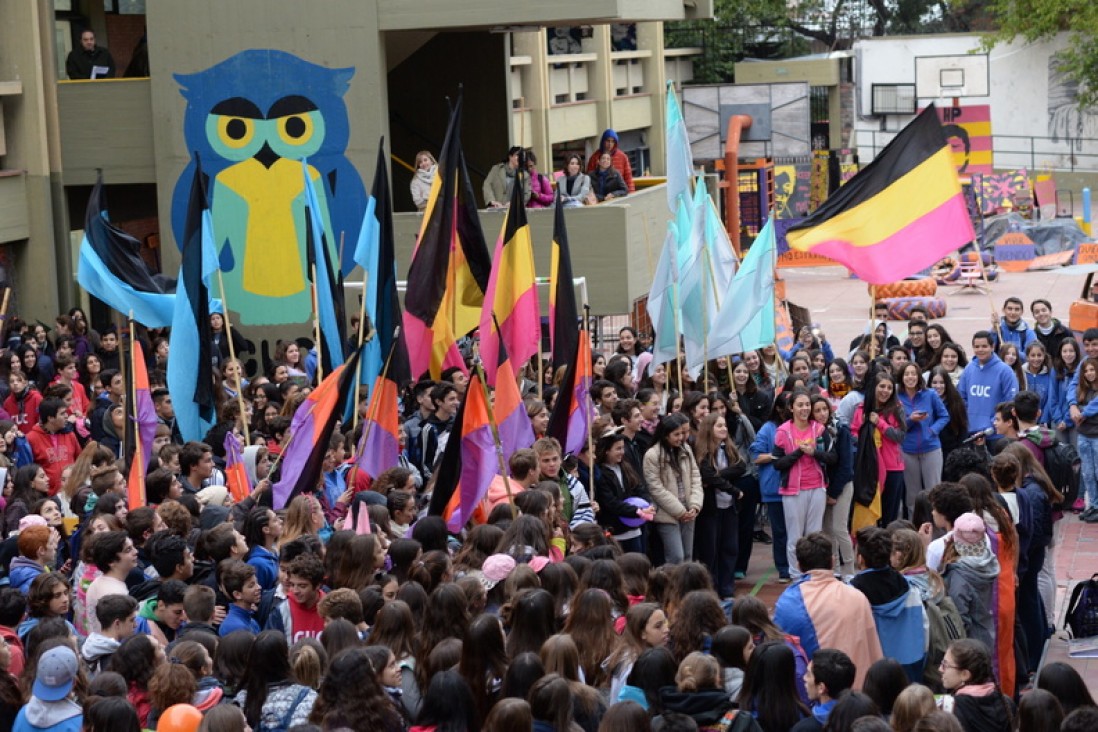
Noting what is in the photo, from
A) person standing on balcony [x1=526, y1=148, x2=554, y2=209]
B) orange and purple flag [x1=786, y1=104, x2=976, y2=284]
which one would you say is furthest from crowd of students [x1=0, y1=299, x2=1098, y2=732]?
person standing on balcony [x1=526, y1=148, x2=554, y2=209]

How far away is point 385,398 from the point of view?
38.1 ft

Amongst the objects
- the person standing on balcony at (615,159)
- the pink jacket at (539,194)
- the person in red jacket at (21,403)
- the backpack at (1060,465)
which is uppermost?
the person standing on balcony at (615,159)

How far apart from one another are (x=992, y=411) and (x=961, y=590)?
217 inches

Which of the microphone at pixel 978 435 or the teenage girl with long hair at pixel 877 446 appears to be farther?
the microphone at pixel 978 435

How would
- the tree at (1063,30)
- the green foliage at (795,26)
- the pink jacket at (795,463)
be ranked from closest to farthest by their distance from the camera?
the pink jacket at (795,463), the green foliage at (795,26), the tree at (1063,30)

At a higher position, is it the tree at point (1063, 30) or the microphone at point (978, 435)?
the tree at point (1063, 30)

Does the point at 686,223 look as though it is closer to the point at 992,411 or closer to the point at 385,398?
the point at 992,411

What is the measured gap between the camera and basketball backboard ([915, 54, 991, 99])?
54.5 metres

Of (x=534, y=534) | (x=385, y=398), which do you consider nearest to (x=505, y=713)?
(x=534, y=534)

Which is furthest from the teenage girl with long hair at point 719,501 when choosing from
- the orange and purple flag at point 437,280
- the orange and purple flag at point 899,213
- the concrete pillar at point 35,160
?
the concrete pillar at point 35,160

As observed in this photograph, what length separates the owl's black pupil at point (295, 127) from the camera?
2172cm

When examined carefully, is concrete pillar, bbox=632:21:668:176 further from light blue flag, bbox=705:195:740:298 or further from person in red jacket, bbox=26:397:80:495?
person in red jacket, bbox=26:397:80:495

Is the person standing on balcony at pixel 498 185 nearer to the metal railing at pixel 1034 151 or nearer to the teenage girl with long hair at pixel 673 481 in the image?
the teenage girl with long hair at pixel 673 481

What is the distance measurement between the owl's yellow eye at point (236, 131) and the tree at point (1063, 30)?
34989mm
